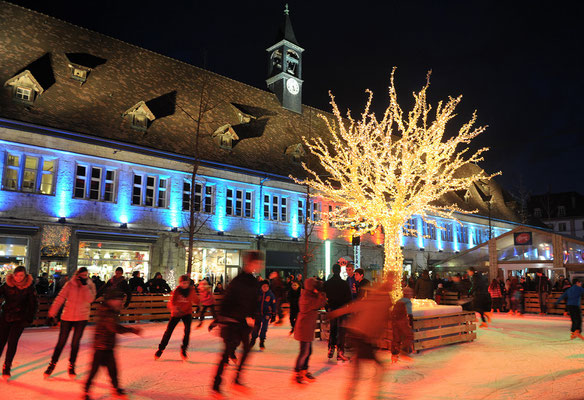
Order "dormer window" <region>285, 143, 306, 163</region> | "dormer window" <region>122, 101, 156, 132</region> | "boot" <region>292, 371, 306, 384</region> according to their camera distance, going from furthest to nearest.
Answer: "dormer window" <region>285, 143, 306, 163</region>, "dormer window" <region>122, 101, 156, 132</region>, "boot" <region>292, 371, 306, 384</region>

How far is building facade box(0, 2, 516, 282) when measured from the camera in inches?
783

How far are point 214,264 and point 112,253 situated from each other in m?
5.88

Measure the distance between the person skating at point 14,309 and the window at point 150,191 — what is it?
50.6 ft

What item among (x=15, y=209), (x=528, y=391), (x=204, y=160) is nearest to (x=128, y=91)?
(x=204, y=160)

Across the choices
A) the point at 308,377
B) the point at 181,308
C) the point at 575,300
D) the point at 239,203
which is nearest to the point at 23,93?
the point at 239,203

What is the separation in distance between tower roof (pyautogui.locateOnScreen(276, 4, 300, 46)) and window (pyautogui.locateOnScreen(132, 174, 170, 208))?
709 inches

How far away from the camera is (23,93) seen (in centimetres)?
2039

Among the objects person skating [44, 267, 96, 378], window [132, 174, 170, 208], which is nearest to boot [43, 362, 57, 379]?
person skating [44, 267, 96, 378]

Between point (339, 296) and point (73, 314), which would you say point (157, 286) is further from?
point (339, 296)

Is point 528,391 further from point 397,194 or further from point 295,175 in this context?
point 295,175

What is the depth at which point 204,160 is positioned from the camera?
81.6 ft

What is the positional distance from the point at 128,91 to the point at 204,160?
5643 millimetres

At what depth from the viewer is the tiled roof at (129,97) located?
2145cm

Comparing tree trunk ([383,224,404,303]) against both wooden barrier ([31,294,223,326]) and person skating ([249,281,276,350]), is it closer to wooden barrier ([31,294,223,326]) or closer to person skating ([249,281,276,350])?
person skating ([249,281,276,350])
